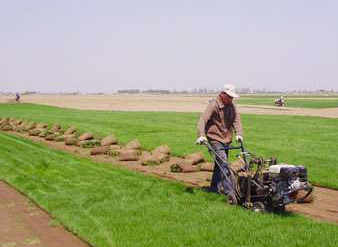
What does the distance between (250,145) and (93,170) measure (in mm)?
5918

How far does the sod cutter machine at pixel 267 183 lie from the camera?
6.79 meters

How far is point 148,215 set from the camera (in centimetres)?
734

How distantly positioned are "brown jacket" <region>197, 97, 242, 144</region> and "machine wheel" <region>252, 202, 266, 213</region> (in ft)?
4.49

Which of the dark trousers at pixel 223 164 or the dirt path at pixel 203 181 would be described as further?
the dark trousers at pixel 223 164

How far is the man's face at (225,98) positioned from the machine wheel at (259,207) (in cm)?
182

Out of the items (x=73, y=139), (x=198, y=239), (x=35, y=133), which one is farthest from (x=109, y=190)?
(x=35, y=133)

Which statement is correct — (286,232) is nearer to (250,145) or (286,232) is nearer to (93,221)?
(93,221)

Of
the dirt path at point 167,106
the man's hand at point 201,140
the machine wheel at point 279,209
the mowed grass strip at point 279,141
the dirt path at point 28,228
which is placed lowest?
the dirt path at point 167,106

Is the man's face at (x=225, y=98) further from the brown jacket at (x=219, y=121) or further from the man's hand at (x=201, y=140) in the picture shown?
the man's hand at (x=201, y=140)

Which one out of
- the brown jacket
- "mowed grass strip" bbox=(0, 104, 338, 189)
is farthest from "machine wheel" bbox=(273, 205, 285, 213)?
"mowed grass strip" bbox=(0, 104, 338, 189)

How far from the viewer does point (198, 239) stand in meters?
6.13

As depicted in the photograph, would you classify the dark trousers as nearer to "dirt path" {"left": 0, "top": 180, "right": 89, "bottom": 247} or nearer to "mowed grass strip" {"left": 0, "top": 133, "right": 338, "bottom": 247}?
"mowed grass strip" {"left": 0, "top": 133, "right": 338, "bottom": 247}

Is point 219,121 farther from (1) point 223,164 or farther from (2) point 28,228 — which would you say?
(2) point 28,228

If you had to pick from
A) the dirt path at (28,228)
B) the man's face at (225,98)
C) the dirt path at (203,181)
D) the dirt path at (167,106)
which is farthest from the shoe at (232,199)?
the dirt path at (167,106)
